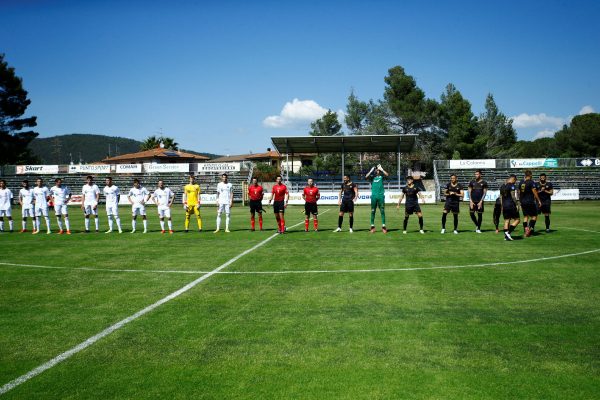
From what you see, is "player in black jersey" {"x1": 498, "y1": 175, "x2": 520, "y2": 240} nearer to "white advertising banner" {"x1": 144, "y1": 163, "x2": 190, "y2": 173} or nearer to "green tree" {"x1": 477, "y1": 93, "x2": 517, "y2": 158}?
"white advertising banner" {"x1": 144, "y1": 163, "x2": 190, "y2": 173}

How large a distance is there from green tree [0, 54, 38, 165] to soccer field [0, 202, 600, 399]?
6033 cm

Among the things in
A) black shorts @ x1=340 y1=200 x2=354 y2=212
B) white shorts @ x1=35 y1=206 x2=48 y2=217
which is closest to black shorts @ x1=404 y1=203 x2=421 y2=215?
black shorts @ x1=340 y1=200 x2=354 y2=212

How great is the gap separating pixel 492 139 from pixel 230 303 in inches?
3296

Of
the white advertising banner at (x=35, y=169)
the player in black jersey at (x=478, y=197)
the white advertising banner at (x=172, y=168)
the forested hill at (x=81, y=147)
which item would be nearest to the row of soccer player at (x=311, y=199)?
the player in black jersey at (x=478, y=197)

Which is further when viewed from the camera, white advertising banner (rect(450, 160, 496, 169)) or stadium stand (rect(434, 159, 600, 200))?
white advertising banner (rect(450, 160, 496, 169))

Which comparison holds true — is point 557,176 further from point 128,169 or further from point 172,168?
Answer: point 128,169

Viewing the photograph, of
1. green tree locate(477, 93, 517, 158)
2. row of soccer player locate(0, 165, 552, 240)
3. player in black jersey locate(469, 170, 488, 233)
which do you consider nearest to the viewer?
row of soccer player locate(0, 165, 552, 240)

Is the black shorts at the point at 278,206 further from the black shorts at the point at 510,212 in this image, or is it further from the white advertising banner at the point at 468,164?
the white advertising banner at the point at 468,164

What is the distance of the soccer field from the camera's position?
14.7 feet

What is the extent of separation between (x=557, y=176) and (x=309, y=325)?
49331 mm

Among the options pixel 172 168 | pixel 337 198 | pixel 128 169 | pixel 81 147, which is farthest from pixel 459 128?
pixel 81 147

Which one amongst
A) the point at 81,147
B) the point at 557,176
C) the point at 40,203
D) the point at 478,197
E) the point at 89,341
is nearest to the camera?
the point at 89,341

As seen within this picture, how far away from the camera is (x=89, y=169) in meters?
52.8

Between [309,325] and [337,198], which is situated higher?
[337,198]
